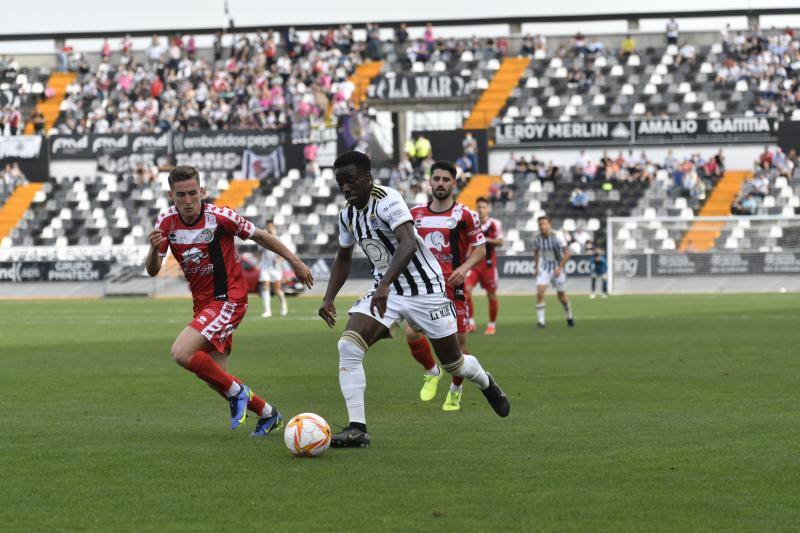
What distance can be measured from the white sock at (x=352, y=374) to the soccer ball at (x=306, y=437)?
509mm

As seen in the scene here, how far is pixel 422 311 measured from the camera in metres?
10.2

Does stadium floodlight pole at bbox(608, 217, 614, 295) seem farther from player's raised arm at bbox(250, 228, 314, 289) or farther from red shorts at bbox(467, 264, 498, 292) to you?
player's raised arm at bbox(250, 228, 314, 289)

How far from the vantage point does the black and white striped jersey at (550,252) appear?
2797 cm

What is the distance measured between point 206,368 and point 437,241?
416cm

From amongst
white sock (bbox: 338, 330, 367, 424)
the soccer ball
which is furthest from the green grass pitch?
white sock (bbox: 338, 330, 367, 424)

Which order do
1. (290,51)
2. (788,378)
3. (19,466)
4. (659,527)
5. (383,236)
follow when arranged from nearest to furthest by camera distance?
(659,527) → (19,466) → (383,236) → (788,378) → (290,51)

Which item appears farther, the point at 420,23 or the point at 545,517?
the point at 420,23

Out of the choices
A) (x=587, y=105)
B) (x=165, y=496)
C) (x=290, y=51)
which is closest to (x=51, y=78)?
(x=290, y=51)

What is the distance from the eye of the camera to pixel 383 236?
33.0 ft

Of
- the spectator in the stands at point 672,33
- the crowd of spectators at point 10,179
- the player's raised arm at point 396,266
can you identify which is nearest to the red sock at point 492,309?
the player's raised arm at point 396,266

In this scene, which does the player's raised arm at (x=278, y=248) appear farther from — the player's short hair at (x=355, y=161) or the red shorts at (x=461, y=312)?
the red shorts at (x=461, y=312)

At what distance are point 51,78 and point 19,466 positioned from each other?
189 feet

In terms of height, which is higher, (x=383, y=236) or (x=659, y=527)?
(x=383, y=236)

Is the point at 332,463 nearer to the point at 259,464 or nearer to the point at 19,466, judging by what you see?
the point at 259,464
